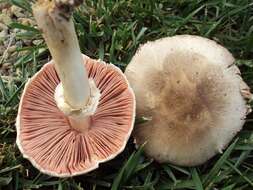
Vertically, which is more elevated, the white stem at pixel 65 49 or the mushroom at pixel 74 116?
the white stem at pixel 65 49

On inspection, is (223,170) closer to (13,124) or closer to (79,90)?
(79,90)

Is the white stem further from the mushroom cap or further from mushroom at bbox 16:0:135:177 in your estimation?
the mushroom cap

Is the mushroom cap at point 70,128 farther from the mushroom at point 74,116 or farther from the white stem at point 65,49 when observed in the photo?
the white stem at point 65,49

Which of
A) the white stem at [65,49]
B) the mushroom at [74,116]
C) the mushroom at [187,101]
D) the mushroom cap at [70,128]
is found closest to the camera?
the white stem at [65,49]

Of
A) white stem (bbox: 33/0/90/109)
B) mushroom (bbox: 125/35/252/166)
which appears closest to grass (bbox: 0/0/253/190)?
mushroom (bbox: 125/35/252/166)

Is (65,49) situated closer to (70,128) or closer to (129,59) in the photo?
(70,128)

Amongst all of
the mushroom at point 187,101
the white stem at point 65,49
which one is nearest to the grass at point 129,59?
the mushroom at point 187,101
